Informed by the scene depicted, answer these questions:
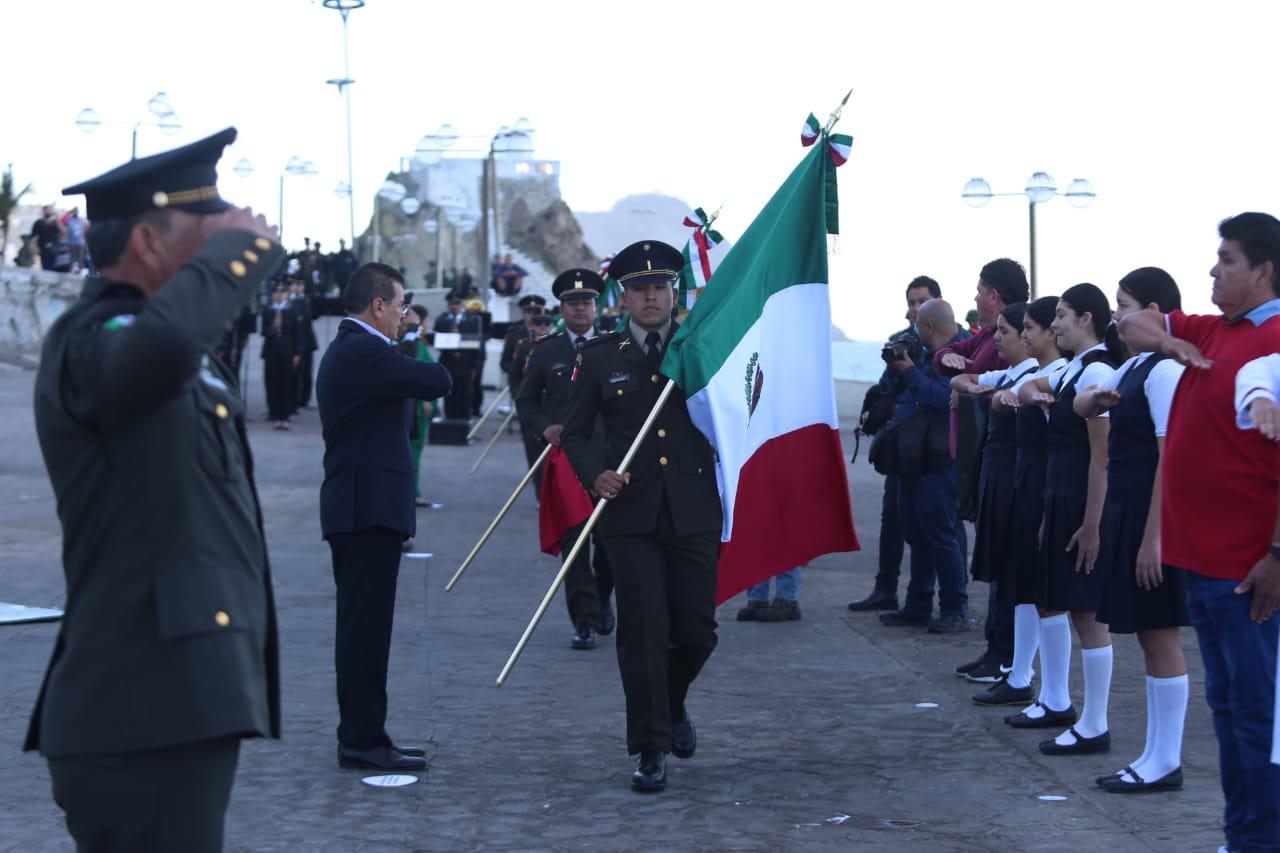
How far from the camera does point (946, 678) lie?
28.5 feet

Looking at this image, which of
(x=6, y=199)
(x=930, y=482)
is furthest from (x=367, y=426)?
(x=6, y=199)

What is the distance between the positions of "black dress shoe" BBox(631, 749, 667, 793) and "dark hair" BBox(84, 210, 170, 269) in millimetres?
3649

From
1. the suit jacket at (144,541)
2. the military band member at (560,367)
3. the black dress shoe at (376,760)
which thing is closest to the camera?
the suit jacket at (144,541)

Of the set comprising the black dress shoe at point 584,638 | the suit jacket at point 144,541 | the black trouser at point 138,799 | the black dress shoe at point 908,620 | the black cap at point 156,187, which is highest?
the black cap at point 156,187

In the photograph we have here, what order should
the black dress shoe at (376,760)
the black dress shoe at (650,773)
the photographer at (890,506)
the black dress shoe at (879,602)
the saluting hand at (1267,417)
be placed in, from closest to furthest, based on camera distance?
the saluting hand at (1267,417) < the black dress shoe at (650,773) < the black dress shoe at (376,760) < the photographer at (890,506) < the black dress shoe at (879,602)

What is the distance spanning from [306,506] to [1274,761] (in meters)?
13.3

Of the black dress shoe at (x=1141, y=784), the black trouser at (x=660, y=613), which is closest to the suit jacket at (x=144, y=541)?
the black trouser at (x=660, y=613)

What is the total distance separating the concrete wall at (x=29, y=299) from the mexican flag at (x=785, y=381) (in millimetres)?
29298

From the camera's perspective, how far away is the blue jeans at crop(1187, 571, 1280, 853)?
502 cm

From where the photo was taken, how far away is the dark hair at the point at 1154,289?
20.2 ft

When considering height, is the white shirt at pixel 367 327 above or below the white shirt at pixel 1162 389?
above

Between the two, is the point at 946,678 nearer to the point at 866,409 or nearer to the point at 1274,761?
the point at 866,409

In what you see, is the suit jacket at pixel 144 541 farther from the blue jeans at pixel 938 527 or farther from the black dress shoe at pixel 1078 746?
the blue jeans at pixel 938 527

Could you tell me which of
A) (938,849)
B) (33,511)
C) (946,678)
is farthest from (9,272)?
(938,849)
